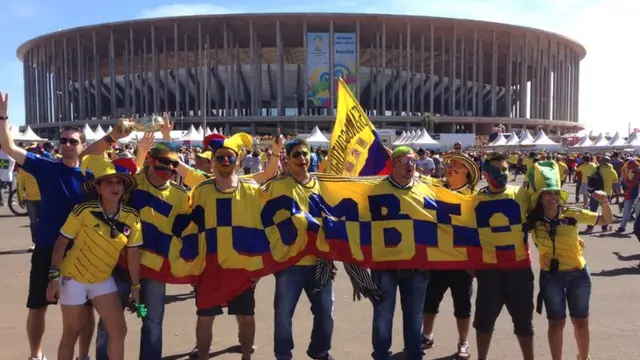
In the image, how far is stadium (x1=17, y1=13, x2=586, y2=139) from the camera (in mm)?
63812

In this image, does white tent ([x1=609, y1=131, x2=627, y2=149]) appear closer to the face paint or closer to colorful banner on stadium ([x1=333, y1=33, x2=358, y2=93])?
colorful banner on stadium ([x1=333, y1=33, x2=358, y2=93])

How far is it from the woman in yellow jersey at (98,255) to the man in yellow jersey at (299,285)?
1.11 metres

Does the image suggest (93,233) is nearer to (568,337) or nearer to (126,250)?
(126,250)

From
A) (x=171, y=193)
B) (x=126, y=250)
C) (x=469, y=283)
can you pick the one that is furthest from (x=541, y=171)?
(x=126, y=250)

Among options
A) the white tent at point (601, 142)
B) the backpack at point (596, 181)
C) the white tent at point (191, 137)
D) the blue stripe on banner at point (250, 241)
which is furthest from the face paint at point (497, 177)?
the white tent at point (601, 142)

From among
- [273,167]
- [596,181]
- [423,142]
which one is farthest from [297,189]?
[423,142]

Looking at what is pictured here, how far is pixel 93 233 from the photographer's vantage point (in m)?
3.73

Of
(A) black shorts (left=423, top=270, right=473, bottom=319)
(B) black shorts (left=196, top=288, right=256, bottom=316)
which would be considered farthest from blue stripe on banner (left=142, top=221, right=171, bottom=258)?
(A) black shorts (left=423, top=270, right=473, bottom=319)

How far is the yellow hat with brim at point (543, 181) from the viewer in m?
4.18

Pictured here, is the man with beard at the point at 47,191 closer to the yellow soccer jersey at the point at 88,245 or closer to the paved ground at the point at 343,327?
the yellow soccer jersey at the point at 88,245

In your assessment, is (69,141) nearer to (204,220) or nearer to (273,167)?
(204,220)

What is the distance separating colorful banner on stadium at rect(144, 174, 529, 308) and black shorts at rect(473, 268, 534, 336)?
92 millimetres

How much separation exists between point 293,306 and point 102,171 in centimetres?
177

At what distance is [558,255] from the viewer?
4184 mm
